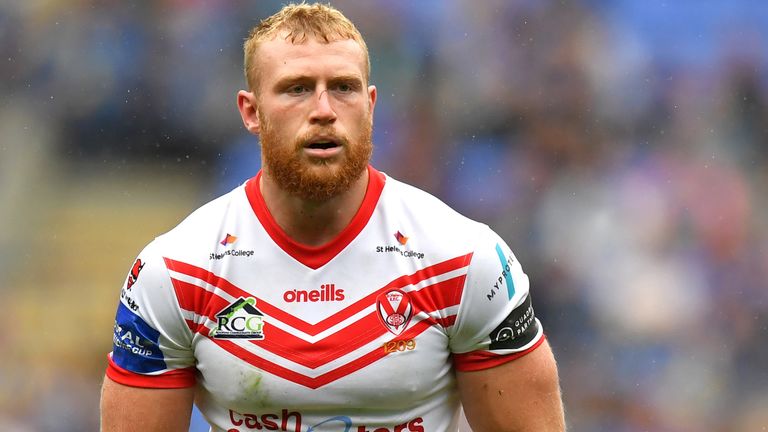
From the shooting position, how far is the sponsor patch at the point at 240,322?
358 centimetres

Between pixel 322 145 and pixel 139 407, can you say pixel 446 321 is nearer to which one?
pixel 322 145

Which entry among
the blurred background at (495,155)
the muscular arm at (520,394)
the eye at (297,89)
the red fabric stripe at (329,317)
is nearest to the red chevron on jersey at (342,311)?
the red fabric stripe at (329,317)

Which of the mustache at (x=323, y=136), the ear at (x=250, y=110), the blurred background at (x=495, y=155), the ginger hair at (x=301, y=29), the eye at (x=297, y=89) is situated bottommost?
the blurred background at (x=495, y=155)

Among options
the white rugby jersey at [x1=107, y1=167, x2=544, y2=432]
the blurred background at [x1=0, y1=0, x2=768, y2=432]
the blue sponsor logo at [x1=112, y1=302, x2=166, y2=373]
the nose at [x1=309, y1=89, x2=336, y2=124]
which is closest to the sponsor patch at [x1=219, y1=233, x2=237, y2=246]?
the white rugby jersey at [x1=107, y1=167, x2=544, y2=432]

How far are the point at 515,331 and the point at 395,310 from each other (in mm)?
374

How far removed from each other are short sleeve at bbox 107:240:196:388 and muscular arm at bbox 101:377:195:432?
0.02 metres

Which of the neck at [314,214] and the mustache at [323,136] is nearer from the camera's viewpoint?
the mustache at [323,136]

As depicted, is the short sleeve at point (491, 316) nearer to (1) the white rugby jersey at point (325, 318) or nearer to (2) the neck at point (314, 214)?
(1) the white rugby jersey at point (325, 318)

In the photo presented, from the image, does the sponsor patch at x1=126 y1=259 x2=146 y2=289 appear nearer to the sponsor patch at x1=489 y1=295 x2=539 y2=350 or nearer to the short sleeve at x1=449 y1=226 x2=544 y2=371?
the short sleeve at x1=449 y1=226 x2=544 y2=371

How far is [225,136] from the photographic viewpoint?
8.65 meters

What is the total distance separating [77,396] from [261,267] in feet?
16.1

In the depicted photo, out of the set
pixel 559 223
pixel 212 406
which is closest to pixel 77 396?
pixel 559 223

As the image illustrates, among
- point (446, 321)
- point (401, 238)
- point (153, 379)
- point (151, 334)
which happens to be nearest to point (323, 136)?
point (401, 238)

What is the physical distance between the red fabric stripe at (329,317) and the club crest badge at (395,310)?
2 cm
